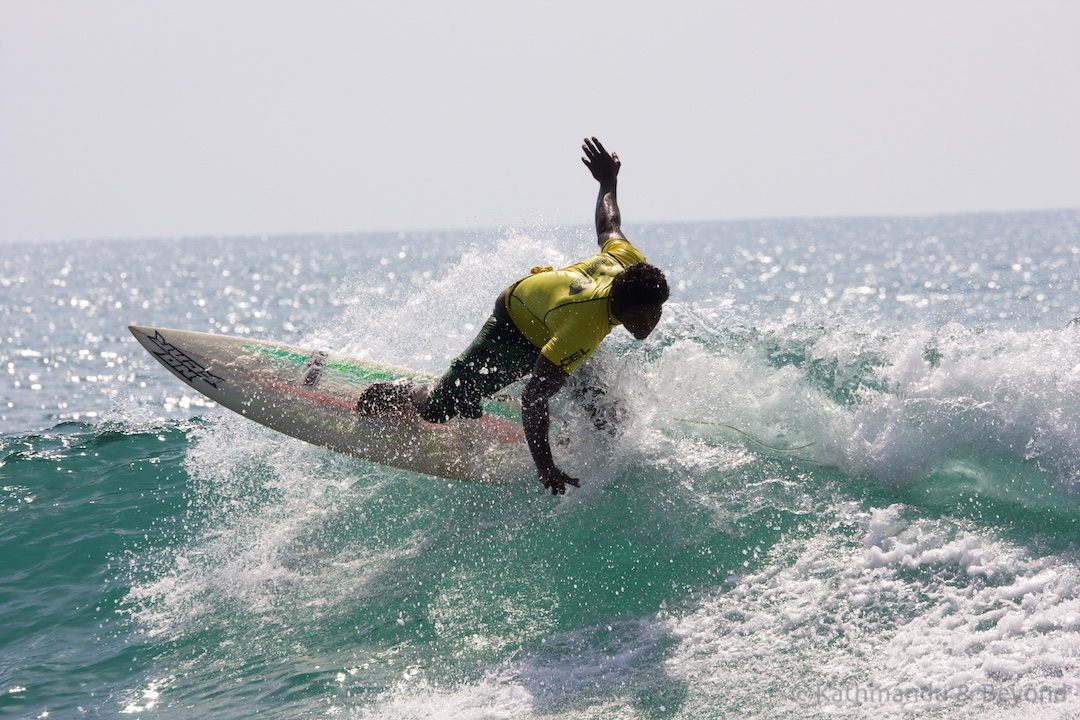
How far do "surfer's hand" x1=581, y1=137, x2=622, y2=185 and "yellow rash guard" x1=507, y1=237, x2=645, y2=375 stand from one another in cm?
79

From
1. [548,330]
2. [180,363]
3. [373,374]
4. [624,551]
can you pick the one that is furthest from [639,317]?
[180,363]

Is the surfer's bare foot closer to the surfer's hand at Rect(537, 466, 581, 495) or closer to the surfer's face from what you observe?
the surfer's hand at Rect(537, 466, 581, 495)

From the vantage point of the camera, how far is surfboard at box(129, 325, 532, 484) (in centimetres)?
655

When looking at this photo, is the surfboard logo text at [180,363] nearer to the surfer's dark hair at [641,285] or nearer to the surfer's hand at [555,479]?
the surfer's hand at [555,479]

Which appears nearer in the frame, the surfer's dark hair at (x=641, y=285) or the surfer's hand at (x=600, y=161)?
the surfer's dark hair at (x=641, y=285)

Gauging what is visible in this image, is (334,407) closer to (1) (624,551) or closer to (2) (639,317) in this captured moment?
(1) (624,551)

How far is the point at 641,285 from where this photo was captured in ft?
16.3

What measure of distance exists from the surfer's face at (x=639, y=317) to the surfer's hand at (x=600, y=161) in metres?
1.72

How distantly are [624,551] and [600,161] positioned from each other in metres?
2.58

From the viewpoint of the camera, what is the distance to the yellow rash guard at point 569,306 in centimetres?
511

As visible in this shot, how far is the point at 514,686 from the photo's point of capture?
15.1ft

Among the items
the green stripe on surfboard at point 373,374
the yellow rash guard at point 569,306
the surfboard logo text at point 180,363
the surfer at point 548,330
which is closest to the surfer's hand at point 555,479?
the surfer at point 548,330

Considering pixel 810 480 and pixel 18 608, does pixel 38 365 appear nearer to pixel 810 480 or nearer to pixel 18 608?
pixel 18 608

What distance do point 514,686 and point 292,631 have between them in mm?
Answer: 1548
